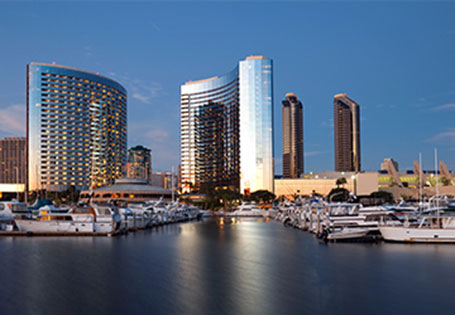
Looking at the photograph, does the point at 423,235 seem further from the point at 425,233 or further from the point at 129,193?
the point at 129,193

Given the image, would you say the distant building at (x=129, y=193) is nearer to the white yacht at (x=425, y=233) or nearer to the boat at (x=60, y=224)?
the boat at (x=60, y=224)

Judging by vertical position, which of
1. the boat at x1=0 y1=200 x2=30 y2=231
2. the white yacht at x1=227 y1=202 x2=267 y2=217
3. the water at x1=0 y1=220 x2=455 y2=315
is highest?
the boat at x1=0 y1=200 x2=30 y2=231

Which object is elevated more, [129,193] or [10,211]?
[129,193]

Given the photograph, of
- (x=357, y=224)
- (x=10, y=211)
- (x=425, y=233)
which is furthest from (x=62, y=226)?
(x=425, y=233)

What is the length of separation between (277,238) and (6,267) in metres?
34.3

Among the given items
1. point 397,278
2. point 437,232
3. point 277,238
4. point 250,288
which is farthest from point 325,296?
point 277,238

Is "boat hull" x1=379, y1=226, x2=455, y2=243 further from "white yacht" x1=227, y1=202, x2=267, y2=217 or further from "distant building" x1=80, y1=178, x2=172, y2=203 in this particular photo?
"distant building" x1=80, y1=178, x2=172, y2=203

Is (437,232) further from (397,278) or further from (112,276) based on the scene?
(112,276)

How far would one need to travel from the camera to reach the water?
23359 millimetres

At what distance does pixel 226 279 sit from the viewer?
30422 millimetres

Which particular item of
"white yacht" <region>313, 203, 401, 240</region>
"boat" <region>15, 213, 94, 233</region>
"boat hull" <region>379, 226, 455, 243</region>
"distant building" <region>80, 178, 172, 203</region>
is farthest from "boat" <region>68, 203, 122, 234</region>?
"distant building" <region>80, 178, 172, 203</region>

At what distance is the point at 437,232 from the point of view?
4859 cm

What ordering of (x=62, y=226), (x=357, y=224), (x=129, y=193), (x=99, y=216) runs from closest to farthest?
(x=357, y=224)
(x=62, y=226)
(x=99, y=216)
(x=129, y=193)

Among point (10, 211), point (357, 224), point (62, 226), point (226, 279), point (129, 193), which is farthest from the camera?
point (129, 193)
